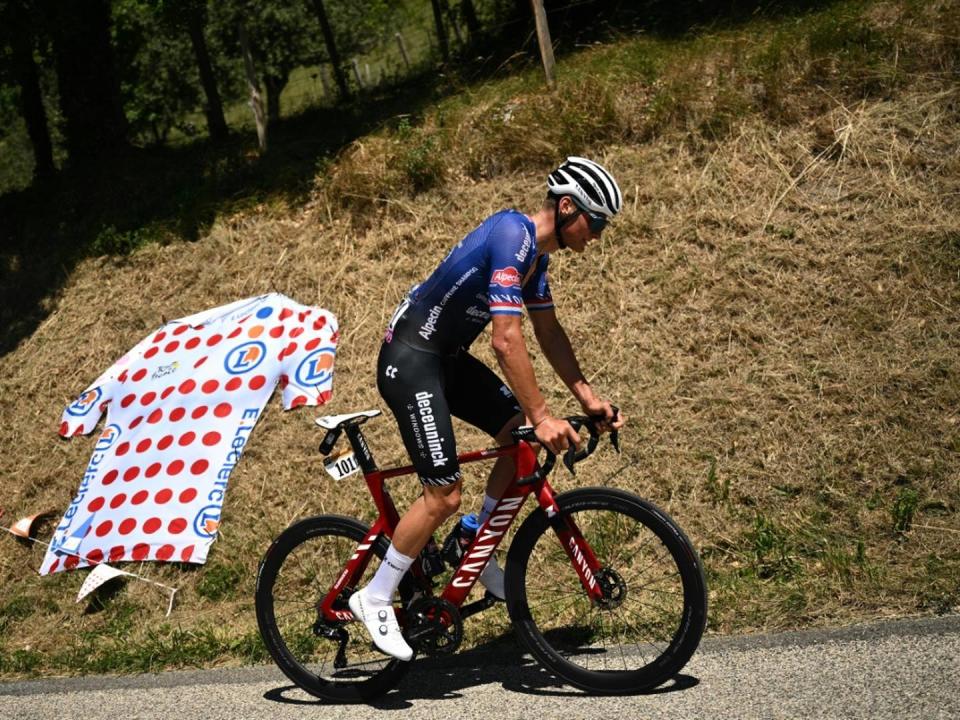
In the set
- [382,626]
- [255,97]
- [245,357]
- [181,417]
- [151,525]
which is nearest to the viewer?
[382,626]

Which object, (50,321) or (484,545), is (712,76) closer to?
(484,545)

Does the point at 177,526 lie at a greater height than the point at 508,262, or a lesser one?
lesser

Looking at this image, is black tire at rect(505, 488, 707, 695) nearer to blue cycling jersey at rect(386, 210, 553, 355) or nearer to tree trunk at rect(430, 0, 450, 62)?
blue cycling jersey at rect(386, 210, 553, 355)

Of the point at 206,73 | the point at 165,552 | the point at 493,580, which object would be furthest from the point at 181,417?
the point at 206,73

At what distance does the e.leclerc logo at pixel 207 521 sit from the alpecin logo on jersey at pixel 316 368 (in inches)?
52.2

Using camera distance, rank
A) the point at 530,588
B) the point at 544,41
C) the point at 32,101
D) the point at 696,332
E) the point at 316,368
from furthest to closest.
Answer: the point at 32,101
the point at 544,41
the point at 316,368
the point at 696,332
the point at 530,588

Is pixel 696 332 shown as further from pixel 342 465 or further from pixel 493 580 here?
pixel 342 465

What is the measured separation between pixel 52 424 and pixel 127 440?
1.07 metres

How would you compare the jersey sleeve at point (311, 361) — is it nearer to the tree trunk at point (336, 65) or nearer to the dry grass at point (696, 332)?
the dry grass at point (696, 332)

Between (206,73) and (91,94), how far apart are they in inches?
72.0

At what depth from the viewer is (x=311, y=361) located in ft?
28.8

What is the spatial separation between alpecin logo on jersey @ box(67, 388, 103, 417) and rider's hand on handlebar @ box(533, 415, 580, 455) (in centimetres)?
588

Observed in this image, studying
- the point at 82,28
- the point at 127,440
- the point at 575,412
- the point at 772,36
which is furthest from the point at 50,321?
the point at 772,36

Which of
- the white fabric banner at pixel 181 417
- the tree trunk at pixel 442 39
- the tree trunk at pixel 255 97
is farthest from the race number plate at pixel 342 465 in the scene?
the tree trunk at pixel 442 39
